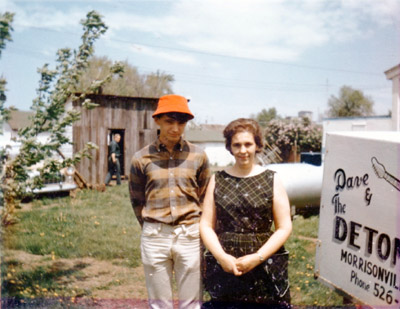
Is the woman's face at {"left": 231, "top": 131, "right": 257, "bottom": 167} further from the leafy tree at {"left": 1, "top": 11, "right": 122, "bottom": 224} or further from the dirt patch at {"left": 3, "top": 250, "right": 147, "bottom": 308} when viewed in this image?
the dirt patch at {"left": 3, "top": 250, "right": 147, "bottom": 308}

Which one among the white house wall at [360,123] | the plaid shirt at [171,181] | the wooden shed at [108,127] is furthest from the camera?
the white house wall at [360,123]

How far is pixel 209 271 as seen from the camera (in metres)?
2.73

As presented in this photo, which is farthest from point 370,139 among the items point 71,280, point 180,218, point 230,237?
point 71,280

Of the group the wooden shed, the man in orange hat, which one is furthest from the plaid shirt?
the wooden shed

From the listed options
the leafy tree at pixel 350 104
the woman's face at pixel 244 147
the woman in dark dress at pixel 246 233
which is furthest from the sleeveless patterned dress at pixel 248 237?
the leafy tree at pixel 350 104

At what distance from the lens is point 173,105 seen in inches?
110

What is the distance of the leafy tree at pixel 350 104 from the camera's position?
4838cm

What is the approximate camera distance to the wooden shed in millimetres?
13625

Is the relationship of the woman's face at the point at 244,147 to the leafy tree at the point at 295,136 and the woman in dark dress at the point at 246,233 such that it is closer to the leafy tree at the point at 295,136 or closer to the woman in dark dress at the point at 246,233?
the woman in dark dress at the point at 246,233

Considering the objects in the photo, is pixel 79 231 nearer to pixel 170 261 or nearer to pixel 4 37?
pixel 170 261

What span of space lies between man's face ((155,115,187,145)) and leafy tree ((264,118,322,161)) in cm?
2600

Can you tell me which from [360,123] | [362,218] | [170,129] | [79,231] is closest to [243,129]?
[170,129]

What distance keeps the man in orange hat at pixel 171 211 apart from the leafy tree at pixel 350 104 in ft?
160

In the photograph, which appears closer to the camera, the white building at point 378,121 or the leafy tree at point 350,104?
the white building at point 378,121
